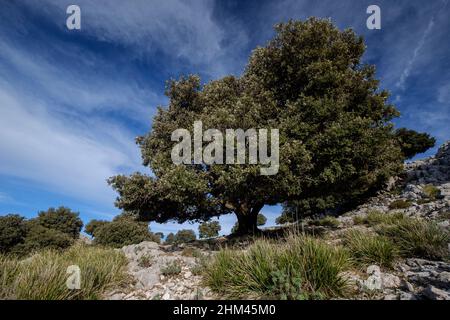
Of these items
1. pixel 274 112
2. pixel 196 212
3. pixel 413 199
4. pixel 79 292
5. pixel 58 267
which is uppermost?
pixel 274 112

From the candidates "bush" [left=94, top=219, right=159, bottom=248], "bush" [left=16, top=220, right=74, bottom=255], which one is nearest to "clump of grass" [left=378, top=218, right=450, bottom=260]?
"bush" [left=94, top=219, right=159, bottom=248]

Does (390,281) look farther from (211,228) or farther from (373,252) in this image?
(211,228)

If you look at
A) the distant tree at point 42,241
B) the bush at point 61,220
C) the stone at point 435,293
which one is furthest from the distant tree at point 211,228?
the stone at point 435,293

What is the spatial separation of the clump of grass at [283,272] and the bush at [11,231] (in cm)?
3288

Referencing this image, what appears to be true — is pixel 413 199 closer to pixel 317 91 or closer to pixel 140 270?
pixel 317 91

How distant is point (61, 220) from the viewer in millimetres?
38625

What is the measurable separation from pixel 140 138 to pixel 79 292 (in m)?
11.8

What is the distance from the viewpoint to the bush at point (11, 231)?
27578 mm

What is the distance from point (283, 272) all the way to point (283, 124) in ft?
24.6

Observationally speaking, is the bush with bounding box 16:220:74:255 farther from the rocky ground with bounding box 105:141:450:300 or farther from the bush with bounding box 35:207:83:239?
the rocky ground with bounding box 105:141:450:300

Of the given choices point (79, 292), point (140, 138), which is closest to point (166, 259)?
point (79, 292)

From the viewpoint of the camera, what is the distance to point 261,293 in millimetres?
5316

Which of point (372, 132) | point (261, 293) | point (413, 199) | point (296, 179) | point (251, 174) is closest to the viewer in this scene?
point (261, 293)

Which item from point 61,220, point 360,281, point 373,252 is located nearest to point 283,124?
point 373,252
